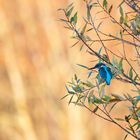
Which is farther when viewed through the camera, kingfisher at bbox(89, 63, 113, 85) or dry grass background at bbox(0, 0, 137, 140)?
dry grass background at bbox(0, 0, 137, 140)

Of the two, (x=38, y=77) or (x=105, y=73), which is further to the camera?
(x=38, y=77)

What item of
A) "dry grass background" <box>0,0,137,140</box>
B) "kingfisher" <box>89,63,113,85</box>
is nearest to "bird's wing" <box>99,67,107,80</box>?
"kingfisher" <box>89,63,113,85</box>

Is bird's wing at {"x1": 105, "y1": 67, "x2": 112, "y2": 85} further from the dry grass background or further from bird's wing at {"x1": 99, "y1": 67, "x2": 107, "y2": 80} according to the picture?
the dry grass background

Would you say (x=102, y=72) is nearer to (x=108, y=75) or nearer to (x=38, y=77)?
(x=108, y=75)

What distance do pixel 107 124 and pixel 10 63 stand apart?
1114 millimetres

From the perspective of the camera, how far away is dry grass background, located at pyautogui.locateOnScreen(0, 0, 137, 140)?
222 inches

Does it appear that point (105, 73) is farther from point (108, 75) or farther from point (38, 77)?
point (38, 77)

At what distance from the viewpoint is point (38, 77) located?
5.92m

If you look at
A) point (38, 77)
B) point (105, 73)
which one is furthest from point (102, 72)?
point (38, 77)

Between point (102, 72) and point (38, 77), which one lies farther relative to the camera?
point (38, 77)

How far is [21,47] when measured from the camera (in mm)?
5781

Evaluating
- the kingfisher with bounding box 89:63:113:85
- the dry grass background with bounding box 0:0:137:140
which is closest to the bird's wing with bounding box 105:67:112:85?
the kingfisher with bounding box 89:63:113:85

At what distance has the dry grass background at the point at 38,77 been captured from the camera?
564 centimetres

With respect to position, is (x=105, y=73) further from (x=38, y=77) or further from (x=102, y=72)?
(x=38, y=77)
